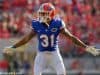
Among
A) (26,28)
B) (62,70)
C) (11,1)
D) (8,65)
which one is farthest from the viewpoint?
(11,1)

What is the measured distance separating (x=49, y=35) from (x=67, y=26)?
15.8 ft

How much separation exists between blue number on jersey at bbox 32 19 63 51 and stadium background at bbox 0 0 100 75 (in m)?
3.58

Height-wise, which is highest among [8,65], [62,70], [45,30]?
[45,30]

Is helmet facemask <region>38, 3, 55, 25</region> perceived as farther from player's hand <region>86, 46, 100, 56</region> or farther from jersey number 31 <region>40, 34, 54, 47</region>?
player's hand <region>86, 46, 100, 56</region>

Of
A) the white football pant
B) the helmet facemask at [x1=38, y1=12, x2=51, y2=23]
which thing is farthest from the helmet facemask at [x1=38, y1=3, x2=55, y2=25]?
the white football pant

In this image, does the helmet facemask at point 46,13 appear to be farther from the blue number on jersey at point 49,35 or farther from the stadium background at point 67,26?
the stadium background at point 67,26

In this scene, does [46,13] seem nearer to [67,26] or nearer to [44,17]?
[44,17]

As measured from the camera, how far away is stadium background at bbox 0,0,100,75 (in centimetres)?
965

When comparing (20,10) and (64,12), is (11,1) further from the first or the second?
(64,12)

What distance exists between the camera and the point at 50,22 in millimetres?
5434

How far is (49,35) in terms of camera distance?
5.39 metres

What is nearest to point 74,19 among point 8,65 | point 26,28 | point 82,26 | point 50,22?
point 82,26

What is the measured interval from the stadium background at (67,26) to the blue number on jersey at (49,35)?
3580mm

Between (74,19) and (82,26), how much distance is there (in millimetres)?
249
